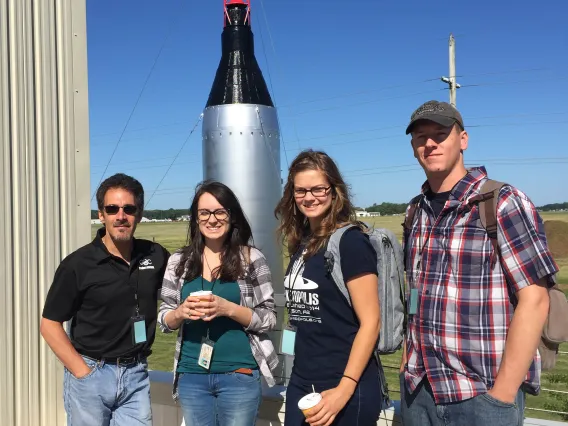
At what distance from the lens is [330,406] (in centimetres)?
212

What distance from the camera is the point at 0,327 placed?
9.98 feet

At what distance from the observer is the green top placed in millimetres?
2605

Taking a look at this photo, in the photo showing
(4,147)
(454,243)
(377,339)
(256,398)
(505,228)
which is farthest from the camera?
(4,147)

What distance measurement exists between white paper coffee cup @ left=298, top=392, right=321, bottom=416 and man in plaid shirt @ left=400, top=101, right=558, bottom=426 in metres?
0.45

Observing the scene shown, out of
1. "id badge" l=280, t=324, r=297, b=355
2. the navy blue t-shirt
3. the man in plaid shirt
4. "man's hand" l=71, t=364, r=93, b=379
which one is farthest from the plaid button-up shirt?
"man's hand" l=71, t=364, r=93, b=379

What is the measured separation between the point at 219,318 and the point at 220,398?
0.41 metres

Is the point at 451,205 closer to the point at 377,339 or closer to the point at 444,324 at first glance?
the point at 444,324

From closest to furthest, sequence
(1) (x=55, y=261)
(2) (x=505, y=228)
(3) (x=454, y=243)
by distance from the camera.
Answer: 1. (2) (x=505, y=228)
2. (3) (x=454, y=243)
3. (1) (x=55, y=261)

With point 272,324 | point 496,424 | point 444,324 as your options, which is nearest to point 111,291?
point 272,324

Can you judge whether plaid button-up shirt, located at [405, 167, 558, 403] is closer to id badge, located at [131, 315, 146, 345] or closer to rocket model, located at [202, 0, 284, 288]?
id badge, located at [131, 315, 146, 345]

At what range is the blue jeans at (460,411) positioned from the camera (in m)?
1.98

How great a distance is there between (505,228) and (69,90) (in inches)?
118

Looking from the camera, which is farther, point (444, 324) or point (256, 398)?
point (256, 398)

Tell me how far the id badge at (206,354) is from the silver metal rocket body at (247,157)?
398cm
